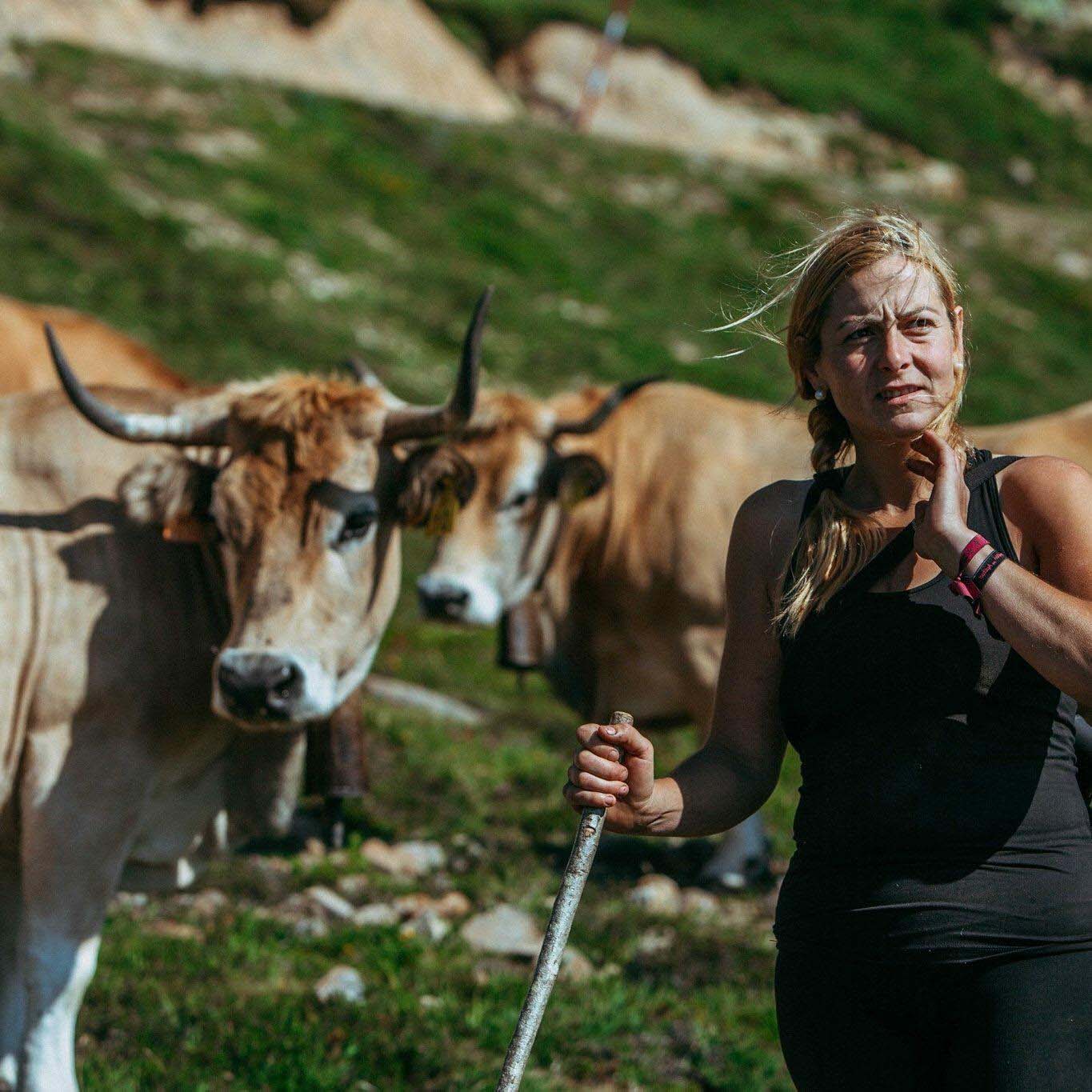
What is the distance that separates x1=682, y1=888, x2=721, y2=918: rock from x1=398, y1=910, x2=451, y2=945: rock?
1.09 m

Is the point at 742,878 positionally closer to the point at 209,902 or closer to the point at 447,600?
the point at 447,600

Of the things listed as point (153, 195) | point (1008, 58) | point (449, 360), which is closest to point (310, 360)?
point (449, 360)

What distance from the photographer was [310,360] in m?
15.2

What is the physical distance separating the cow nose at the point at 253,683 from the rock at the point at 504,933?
6.07ft

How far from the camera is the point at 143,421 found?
4.48m

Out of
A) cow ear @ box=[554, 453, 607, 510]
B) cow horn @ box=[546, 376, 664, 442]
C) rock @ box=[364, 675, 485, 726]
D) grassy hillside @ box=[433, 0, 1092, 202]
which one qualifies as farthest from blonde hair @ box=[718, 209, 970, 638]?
grassy hillside @ box=[433, 0, 1092, 202]

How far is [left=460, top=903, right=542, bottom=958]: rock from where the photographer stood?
5.53 m

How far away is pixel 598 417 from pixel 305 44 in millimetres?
23371

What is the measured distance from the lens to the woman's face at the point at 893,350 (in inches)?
97.3

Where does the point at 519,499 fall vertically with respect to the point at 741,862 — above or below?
above

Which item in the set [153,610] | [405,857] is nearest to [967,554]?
[153,610]

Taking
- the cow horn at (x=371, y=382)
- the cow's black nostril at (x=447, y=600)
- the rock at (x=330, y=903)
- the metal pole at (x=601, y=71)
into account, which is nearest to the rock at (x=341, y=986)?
the rock at (x=330, y=903)

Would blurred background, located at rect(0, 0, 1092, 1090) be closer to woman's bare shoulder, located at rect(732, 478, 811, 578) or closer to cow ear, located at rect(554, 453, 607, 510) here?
woman's bare shoulder, located at rect(732, 478, 811, 578)

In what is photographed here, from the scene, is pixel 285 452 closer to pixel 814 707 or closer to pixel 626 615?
pixel 814 707
